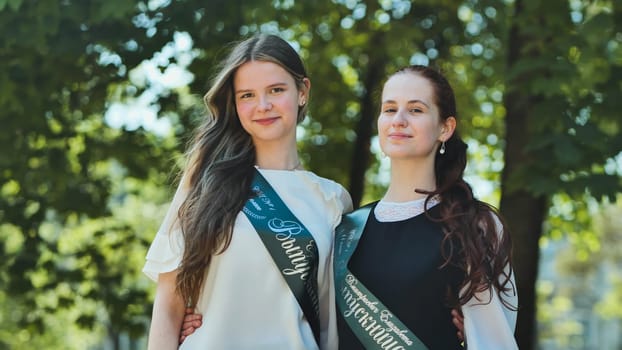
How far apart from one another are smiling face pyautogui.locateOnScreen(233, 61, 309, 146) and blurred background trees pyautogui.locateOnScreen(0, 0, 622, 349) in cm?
165

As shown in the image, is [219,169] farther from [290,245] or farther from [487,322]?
[487,322]

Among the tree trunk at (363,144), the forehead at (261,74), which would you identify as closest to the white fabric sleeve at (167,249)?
the forehead at (261,74)

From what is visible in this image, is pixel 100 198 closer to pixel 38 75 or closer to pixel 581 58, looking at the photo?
pixel 38 75

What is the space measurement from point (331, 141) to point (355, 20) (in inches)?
71.7

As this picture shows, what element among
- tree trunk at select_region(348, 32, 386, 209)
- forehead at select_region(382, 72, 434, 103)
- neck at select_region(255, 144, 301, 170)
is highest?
tree trunk at select_region(348, 32, 386, 209)

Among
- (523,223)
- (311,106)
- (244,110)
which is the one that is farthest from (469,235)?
(311,106)

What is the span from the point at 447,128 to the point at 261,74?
2.63 ft

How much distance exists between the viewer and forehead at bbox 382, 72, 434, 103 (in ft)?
12.9

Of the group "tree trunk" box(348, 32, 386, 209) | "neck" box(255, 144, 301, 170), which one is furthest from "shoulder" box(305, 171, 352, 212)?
"tree trunk" box(348, 32, 386, 209)

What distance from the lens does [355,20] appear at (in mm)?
10125

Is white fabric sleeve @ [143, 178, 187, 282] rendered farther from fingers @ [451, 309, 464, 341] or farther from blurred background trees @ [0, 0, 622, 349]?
blurred background trees @ [0, 0, 622, 349]

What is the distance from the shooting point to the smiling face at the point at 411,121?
153 inches

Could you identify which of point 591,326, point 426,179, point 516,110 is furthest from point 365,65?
point 591,326

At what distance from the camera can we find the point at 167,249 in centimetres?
401
